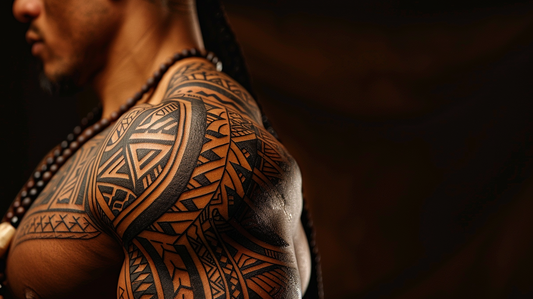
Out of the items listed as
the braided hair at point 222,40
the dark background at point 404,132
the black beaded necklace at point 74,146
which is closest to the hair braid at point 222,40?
the braided hair at point 222,40

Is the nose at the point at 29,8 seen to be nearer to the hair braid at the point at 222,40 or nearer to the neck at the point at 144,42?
the neck at the point at 144,42

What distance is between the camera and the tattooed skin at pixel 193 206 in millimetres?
437

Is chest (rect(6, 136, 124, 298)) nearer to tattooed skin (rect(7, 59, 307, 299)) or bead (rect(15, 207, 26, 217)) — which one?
tattooed skin (rect(7, 59, 307, 299))

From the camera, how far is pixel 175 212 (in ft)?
1.43

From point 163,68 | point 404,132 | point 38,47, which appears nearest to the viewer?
point 163,68

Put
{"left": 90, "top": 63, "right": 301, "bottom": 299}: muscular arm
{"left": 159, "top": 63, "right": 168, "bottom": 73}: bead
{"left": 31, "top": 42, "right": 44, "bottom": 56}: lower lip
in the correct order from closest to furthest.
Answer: {"left": 90, "top": 63, "right": 301, "bottom": 299}: muscular arm → {"left": 159, "top": 63, "right": 168, "bottom": 73}: bead → {"left": 31, "top": 42, "right": 44, "bottom": 56}: lower lip

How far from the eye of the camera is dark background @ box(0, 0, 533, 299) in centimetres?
121

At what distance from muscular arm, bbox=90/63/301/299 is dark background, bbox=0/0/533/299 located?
2.97 feet

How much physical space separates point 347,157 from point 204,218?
98 cm

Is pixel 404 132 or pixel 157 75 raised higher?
pixel 157 75

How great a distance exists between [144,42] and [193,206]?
0.38 meters

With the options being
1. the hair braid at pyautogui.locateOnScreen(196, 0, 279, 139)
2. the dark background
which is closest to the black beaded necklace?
the hair braid at pyautogui.locateOnScreen(196, 0, 279, 139)

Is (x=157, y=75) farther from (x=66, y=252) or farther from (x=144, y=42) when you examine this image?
(x=66, y=252)

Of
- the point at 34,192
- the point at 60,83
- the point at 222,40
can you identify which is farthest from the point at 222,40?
the point at 34,192
